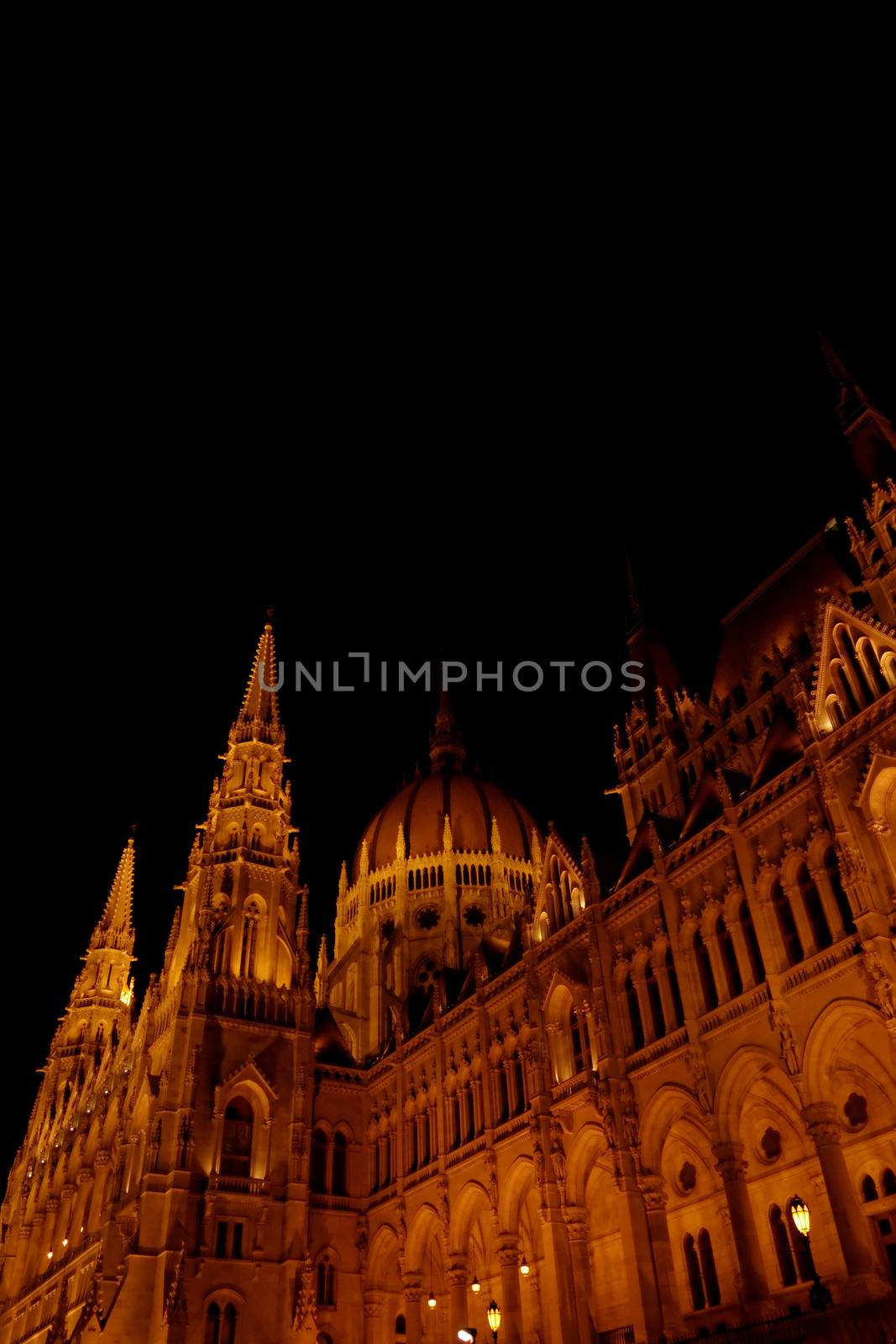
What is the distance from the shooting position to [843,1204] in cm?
2573

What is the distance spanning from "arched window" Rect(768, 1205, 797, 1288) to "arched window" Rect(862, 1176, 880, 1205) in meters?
3.15

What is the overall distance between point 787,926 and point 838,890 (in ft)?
6.73

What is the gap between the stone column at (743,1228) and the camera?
27.7 metres

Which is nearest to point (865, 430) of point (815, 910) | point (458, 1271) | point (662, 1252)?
point (815, 910)

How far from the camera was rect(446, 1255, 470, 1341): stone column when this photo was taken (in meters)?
39.6

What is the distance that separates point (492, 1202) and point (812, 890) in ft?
58.9

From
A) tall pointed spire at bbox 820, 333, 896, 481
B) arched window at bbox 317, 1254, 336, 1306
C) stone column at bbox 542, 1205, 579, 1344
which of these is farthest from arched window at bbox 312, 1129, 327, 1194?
tall pointed spire at bbox 820, 333, 896, 481

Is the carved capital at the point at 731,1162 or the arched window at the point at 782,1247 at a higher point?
the carved capital at the point at 731,1162

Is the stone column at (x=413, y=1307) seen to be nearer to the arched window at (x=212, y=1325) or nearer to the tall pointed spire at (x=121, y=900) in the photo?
the arched window at (x=212, y=1325)

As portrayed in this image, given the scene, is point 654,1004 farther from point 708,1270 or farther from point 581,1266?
point 581,1266

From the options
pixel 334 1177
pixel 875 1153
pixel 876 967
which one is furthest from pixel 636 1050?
pixel 334 1177

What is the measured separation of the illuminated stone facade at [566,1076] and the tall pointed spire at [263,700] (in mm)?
245

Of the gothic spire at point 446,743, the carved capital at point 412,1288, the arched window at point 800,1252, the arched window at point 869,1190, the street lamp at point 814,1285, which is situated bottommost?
the street lamp at point 814,1285

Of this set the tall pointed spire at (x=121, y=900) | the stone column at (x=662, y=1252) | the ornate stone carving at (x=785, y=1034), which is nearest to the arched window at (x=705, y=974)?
the ornate stone carving at (x=785, y=1034)
